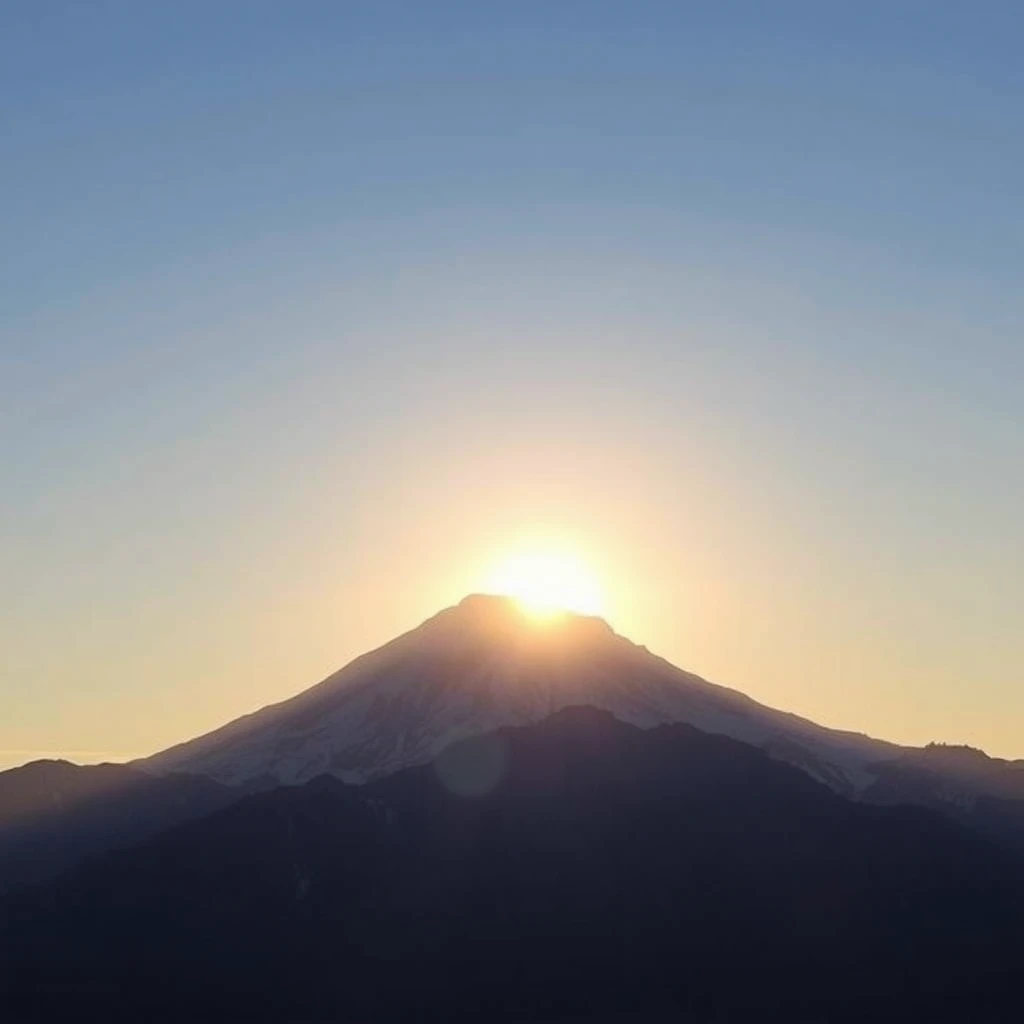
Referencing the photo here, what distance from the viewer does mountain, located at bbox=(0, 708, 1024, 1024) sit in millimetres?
167500

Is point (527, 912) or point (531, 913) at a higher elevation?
point (527, 912)

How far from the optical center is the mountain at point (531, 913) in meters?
168

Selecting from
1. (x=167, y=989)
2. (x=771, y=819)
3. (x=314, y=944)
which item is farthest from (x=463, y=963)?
(x=771, y=819)

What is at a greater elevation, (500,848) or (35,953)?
(500,848)

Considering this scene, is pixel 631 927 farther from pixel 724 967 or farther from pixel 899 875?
pixel 899 875

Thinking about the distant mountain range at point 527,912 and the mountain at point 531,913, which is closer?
the mountain at point 531,913

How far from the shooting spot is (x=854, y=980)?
562 feet

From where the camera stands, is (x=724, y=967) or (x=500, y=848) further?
(x=500, y=848)

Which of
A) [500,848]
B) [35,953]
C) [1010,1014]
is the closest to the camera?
[1010,1014]

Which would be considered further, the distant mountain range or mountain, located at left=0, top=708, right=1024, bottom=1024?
the distant mountain range

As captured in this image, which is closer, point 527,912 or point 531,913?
point 531,913

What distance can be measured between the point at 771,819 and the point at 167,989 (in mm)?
65570

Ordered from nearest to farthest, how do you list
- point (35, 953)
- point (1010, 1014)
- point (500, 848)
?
1. point (1010, 1014)
2. point (35, 953)
3. point (500, 848)

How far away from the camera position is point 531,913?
180 m
